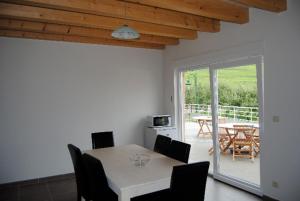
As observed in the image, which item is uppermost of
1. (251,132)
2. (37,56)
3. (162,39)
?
(162,39)

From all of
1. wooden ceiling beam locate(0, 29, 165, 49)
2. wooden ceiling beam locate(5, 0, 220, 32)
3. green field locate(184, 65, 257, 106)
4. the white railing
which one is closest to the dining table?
the white railing

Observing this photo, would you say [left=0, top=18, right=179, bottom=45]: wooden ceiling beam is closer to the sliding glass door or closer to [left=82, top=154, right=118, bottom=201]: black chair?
the sliding glass door

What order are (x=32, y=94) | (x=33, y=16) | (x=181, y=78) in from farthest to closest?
(x=181, y=78), (x=32, y=94), (x=33, y=16)

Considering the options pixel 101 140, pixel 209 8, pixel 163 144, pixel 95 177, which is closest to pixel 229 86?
pixel 209 8

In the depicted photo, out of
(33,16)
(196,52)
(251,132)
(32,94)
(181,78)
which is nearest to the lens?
(33,16)

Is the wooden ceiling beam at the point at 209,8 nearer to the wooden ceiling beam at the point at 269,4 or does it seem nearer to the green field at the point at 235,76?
the wooden ceiling beam at the point at 269,4

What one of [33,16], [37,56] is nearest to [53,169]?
[37,56]

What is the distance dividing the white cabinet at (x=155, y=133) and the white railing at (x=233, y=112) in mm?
581

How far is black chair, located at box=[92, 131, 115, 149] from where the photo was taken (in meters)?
3.89

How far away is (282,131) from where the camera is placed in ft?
10.0

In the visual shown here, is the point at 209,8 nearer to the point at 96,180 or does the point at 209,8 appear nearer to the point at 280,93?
the point at 280,93

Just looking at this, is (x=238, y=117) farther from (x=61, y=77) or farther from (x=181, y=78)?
(x=61, y=77)

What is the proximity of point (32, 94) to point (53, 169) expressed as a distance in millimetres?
1454

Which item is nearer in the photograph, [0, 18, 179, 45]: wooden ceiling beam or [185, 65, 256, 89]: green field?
[0, 18, 179, 45]: wooden ceiling beam
